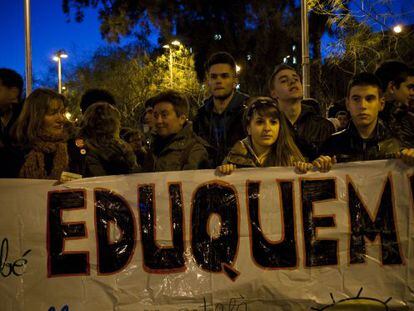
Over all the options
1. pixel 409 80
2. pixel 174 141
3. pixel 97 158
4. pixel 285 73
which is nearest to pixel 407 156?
pixel 409 80

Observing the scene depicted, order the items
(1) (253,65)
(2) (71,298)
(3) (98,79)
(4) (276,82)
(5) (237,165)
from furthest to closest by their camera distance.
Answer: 1. (3) (98,79)
2. (1) (253,65)
3. (4) (276,82)
4. (5) (237,165)
5. (2) (71,298)

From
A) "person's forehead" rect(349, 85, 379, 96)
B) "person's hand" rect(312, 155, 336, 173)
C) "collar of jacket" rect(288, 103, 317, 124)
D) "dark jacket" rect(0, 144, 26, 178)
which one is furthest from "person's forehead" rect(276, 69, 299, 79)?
"dark jacket" rect(0, 144, 26, 178)

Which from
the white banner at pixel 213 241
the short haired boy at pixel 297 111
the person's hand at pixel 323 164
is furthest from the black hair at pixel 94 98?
the person's hand at pixel 323 164

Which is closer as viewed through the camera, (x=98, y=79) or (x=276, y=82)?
(x=276, y=82)

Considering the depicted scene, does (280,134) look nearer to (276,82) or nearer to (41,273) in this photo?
(276,82)

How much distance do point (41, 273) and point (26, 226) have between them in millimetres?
332

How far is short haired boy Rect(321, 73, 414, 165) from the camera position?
12.2 ft

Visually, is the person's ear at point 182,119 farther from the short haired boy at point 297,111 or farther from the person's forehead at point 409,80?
the person's forehead at point 409,80

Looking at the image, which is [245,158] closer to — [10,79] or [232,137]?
[232,137]

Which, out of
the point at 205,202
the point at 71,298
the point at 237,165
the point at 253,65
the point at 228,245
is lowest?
the point at 71,298

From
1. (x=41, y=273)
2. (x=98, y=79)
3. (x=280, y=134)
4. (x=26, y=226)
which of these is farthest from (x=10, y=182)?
(x=98, y=79)

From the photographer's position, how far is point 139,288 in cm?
348

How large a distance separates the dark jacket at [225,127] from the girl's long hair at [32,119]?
55.9 inches

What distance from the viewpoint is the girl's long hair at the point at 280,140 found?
3756 millimetres
